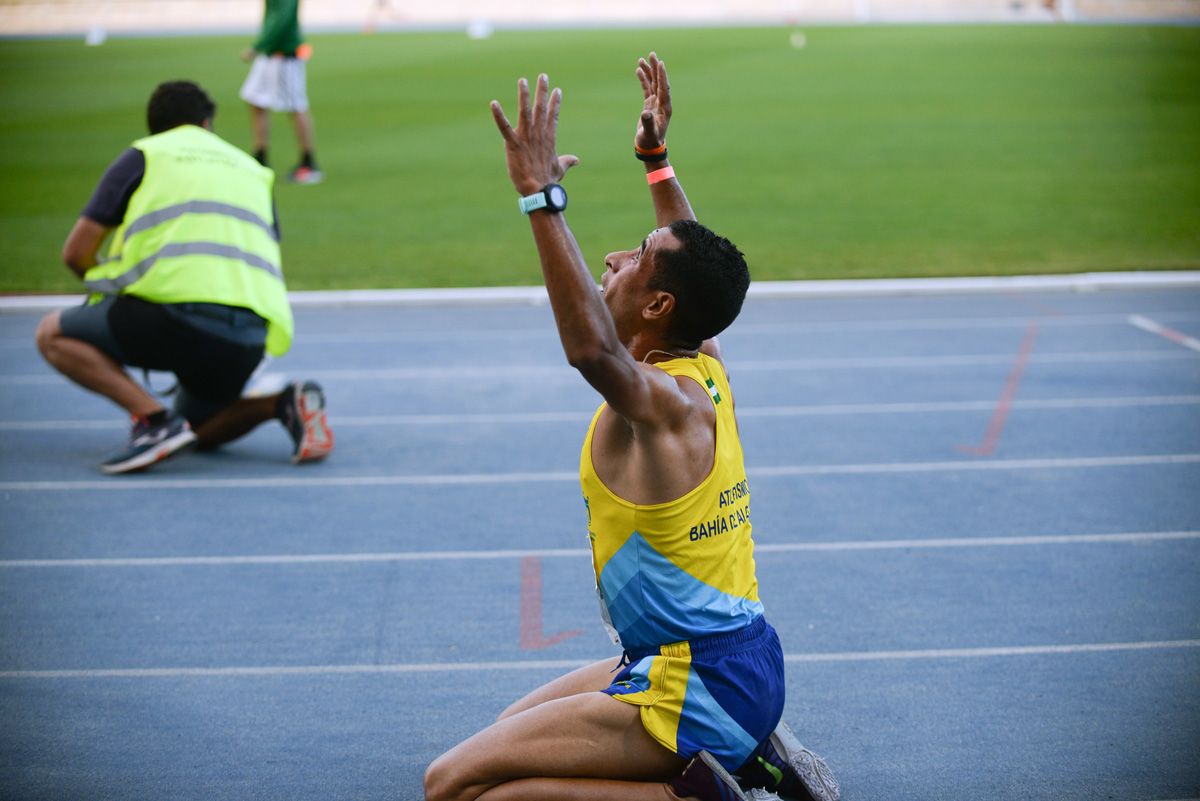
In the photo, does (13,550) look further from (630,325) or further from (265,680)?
(630,325)

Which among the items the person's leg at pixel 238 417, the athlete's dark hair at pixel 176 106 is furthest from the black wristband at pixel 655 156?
the athlete's dark hair at pixel 176 106

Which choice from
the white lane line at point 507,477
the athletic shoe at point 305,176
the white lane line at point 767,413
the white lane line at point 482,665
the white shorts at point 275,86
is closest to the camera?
the white lane line at point 482,665

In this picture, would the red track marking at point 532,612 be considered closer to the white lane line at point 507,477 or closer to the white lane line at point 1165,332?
the white lane line at point 507,477

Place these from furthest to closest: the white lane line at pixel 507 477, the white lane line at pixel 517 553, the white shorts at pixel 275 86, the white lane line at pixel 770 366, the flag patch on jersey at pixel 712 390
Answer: the white shorts at pixel 275 86 → the white lane line at pixel 770 366 → the white lane line at pixel 507 477 → the white lane line at pixel 517 553 → the flag patch on jersey at pixel 712 390

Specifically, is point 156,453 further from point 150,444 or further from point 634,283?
point 634,283

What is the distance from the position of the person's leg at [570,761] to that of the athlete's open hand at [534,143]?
1.20m

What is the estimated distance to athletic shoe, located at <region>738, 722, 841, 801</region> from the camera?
128 inches

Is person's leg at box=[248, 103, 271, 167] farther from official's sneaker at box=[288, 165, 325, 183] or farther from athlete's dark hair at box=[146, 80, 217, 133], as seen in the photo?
athlete's dark hair at box=[146, 80, 217, 133]

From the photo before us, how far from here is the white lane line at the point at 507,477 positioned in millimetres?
6270

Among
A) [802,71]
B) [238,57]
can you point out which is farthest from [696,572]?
[238,57]

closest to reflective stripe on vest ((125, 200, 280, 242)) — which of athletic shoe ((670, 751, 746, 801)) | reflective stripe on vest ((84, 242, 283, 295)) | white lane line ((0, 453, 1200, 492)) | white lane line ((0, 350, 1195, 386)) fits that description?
reflective stripe on vest ((84, 242, 283, 295))

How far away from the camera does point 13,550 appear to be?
547 cm

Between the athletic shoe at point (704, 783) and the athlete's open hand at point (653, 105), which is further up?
the athlete's open hand at point (653, 105)

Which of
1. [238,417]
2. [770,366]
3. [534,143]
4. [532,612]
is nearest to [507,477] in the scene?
[238,417]
